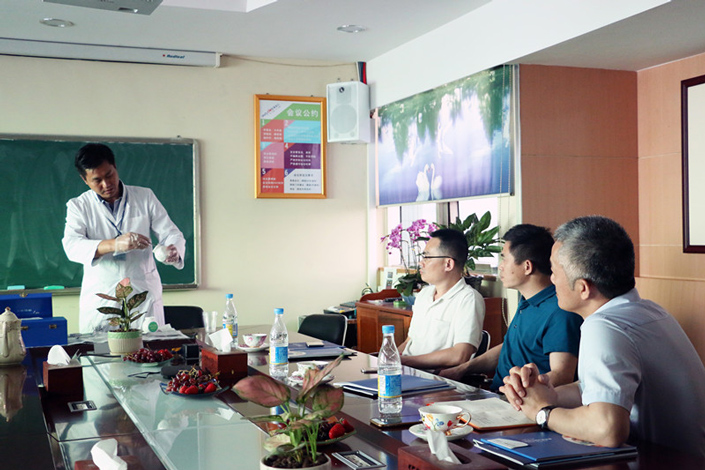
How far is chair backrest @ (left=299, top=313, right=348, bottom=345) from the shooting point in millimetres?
4277

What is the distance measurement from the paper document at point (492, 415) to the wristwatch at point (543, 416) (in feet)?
0.15

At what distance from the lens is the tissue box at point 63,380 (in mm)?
2367

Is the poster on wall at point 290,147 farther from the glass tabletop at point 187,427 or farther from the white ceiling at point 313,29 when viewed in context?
the glass tabletop at point 187,427

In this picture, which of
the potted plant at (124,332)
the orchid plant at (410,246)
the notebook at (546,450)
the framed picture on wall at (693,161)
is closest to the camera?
the notebook at (546,450)

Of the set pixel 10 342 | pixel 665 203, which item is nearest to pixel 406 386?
pixel 10 342

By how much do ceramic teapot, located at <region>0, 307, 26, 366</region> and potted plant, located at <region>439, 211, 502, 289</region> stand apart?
2857 mm

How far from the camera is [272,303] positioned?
254 inches

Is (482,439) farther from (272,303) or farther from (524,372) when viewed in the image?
(272,303)

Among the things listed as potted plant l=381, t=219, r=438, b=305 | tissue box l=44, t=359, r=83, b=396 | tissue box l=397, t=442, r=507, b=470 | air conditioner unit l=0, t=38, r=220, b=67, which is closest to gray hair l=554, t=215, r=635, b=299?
tissue box l=397, t=442, r=507, b=470

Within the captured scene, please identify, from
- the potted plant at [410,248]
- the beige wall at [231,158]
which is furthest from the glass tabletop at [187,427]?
the beige wall at [231,158]

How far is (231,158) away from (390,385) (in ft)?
15.0

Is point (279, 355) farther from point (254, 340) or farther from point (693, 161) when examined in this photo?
point (693, 161)

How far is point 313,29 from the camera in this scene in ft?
18.0

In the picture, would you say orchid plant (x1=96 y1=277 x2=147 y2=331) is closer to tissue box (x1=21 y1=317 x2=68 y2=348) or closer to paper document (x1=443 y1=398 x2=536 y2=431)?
tissue box (x1=21 y1=317 x2=68 y2=348)
